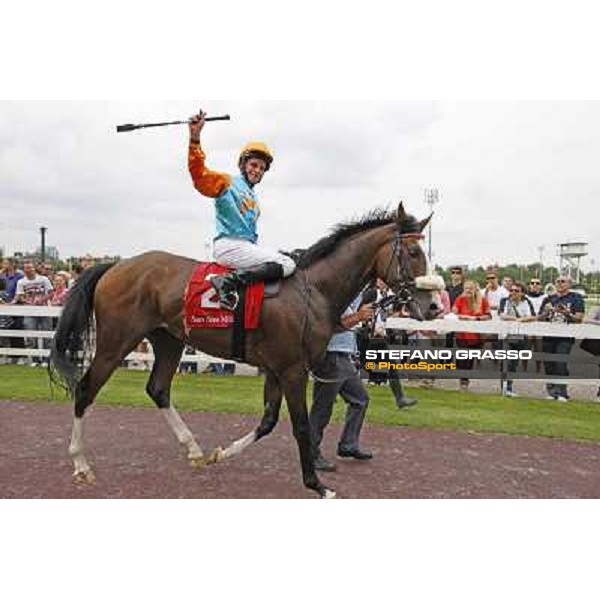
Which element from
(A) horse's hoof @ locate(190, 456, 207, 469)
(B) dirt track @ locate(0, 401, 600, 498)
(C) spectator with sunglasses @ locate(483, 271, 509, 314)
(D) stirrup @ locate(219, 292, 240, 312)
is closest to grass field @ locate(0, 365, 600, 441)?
(B) dirt track @ locate(0, 401, 600, 498)

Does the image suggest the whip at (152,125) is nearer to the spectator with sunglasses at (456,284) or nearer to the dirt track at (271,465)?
the dirt track at (271,465)

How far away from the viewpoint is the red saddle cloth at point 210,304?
464cm

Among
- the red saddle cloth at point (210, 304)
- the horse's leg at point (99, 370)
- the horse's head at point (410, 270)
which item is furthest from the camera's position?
the horse's leg at point (99, 370)

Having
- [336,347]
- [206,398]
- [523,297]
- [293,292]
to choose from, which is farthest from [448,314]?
[293,292]

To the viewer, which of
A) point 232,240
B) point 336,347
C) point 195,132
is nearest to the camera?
point 195,132

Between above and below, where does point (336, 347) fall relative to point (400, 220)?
below

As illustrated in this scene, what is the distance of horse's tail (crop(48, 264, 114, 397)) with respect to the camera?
518 cm

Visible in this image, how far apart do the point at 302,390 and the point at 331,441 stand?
186 cm

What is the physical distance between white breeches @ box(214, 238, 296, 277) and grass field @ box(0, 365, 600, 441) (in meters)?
3.15

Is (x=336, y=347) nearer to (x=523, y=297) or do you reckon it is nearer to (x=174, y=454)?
(x=174, y=454)

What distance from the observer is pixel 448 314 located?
9758mm

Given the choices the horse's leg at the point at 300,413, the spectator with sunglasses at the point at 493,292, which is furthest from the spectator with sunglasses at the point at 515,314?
the horse's leg at the point at 300,413

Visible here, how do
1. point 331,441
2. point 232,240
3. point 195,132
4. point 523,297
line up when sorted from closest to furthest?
point 195,132 → point 232,240 → point 331,441 → point 523,297

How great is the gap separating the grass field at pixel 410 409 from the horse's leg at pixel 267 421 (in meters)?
2.39
